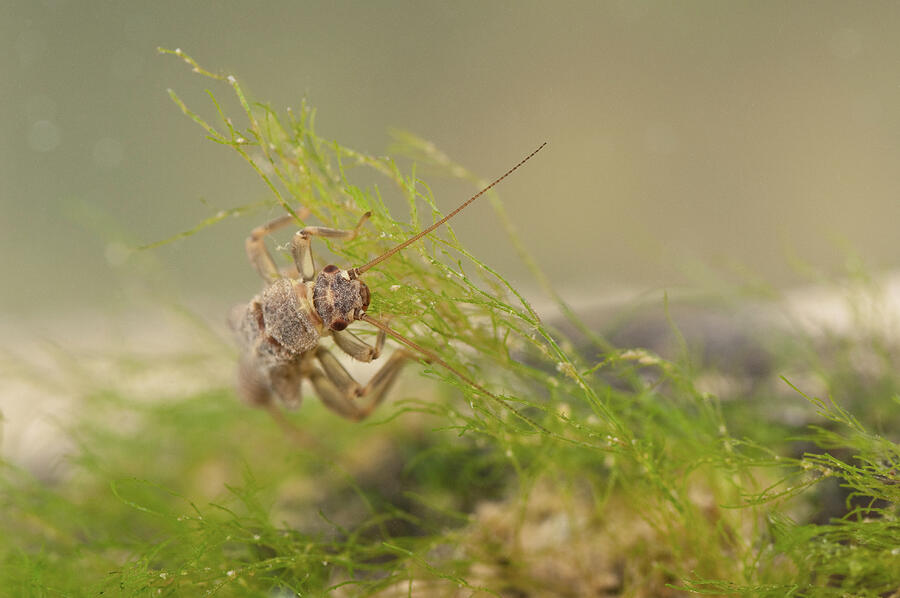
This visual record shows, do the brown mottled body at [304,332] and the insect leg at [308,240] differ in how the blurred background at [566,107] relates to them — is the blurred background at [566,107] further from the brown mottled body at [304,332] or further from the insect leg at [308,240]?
the insect leg at [308,240]

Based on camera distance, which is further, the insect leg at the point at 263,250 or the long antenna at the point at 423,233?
the insect leg at the point at 263,250

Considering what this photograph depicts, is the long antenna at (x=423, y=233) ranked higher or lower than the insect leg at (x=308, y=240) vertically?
lower

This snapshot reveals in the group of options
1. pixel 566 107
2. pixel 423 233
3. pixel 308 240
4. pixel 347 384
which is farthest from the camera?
pixel 566 107

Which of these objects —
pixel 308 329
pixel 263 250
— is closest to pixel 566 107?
pixel 263 250

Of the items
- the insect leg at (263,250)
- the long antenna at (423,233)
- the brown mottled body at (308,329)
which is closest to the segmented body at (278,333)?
the brown mottled body at (308,329)

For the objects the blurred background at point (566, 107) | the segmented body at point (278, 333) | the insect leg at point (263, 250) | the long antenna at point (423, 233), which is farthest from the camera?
the blurred background at point (566, 107)

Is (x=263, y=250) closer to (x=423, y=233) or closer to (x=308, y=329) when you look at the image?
(x=308, y=329)

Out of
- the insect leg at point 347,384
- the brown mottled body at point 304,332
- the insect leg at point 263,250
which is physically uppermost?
the insect leg at point 263,250

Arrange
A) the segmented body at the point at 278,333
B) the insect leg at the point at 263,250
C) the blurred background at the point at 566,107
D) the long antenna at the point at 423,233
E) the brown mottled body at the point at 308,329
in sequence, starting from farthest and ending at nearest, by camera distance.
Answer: the blurred background at the point at 566,107 < the insect leg at the point at 263,250 < the segmented body at the point at 278,333 < the brown mottled body at the point at 308,329 < the long antenna at the point at 423,233
